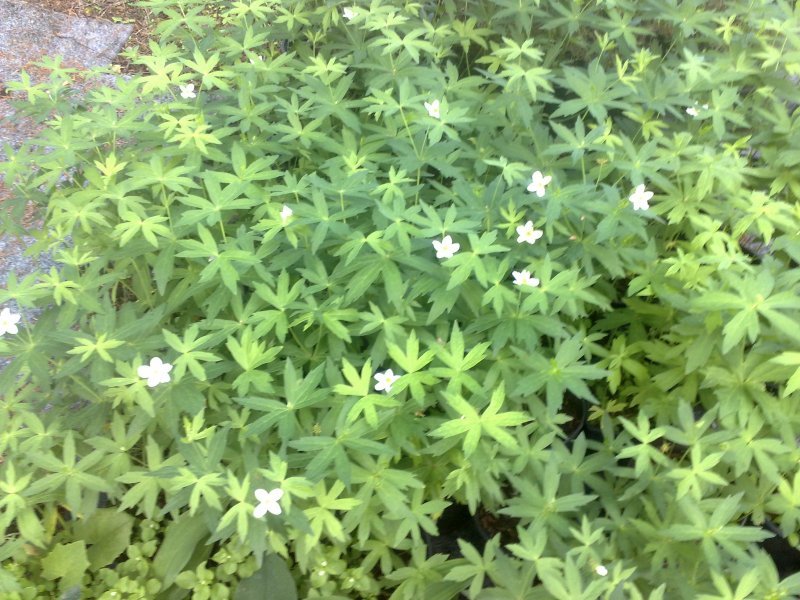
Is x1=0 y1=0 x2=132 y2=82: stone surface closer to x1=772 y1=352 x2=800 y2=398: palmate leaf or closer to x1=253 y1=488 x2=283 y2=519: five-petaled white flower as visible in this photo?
x1=253 y1=488 x2=283 y2=519: five-petaled white flower

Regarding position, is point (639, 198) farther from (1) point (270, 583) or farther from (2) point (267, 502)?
(1) point (270, 583)

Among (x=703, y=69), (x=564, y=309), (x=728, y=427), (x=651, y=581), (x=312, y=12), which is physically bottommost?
(x=651, y=581)

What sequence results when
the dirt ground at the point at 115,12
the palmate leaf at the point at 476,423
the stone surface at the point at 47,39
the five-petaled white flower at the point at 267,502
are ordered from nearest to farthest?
the five-petaled white flower at the point at 267,502, the palmate leaf at the point at 476,423, the stone surface at the point at 47,39, the dirt ground at the point at 115,12

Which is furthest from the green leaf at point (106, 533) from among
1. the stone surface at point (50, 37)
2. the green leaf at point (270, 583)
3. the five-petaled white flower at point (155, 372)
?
the stone surface at point (50, 37)

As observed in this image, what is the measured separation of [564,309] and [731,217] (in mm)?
809

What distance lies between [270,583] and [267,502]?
56 cm

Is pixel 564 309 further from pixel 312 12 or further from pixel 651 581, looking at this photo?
pixel 312 12

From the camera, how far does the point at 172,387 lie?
6.24 ft

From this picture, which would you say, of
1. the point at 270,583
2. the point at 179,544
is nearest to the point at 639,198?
the point at 270,583

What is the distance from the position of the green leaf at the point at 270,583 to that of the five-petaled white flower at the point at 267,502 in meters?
0.51

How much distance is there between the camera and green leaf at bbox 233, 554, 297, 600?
6.57 ft

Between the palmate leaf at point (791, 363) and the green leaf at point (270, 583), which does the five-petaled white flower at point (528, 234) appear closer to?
the palmate leaf at point (791, 363)

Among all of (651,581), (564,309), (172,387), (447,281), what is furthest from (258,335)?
(651,581)

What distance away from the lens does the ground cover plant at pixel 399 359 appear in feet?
5.93
